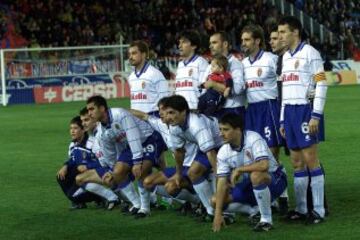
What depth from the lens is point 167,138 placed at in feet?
28.6

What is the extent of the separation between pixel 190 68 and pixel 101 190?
1749 mm

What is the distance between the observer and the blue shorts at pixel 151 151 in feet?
29.9

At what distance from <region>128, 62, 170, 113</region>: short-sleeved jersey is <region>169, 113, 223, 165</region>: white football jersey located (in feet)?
3.56

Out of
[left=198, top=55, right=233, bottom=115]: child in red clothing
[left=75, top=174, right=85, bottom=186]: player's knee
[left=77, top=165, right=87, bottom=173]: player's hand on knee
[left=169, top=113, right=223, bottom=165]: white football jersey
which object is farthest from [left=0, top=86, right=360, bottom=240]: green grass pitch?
[left=198, top=55, right=233, bottom=115]: child in red clothing

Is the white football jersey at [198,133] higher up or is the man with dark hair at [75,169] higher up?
the white football jersey at [198,133]

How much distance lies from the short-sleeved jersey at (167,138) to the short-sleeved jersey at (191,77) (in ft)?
2.42

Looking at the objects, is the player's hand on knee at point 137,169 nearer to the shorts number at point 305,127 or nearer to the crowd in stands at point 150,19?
the shorts number at point 305,127

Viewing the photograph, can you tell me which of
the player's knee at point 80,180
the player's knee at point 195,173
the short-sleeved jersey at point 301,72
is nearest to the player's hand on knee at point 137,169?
the player's knee at point 195,173

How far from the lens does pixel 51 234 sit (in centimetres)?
798

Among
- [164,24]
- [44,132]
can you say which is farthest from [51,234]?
[164,24]

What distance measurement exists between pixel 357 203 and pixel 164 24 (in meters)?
27.6

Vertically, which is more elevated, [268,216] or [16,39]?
[16,39]

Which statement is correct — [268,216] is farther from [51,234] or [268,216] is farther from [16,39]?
[16,39]

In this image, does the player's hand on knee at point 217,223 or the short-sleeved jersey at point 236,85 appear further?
the short-sleeved jersey at point 236,85
